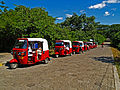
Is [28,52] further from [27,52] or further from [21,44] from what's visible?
[21,44]

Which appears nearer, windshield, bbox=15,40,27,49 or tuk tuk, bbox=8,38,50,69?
tuk tuk, bbox=8,38,50,69

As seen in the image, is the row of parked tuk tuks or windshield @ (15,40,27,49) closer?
the row of parked tuk tuks

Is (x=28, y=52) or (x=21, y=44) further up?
(x=21, y=44)

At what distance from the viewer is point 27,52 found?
897 centimetres

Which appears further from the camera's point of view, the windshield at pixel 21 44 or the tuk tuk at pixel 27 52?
the windshield at pixel 21 44

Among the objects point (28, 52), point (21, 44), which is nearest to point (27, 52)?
point (28, 52)

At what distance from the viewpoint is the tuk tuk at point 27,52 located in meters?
8.73

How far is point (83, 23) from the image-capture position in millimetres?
50438

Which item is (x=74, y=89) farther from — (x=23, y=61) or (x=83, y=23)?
(x=83, y=23)

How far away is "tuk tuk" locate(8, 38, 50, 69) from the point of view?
8734mm

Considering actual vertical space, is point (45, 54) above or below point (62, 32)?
below

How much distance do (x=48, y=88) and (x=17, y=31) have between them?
39.1 feet

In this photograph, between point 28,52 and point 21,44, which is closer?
point 21,44

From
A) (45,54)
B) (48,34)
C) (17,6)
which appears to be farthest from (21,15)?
(45,54)
